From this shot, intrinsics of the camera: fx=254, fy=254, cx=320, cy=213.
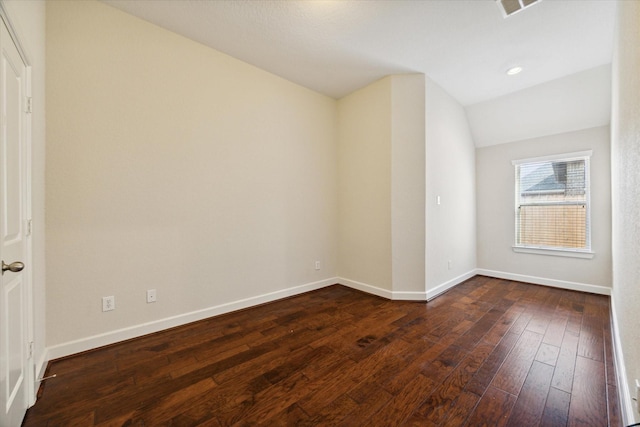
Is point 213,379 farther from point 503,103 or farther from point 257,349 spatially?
point 503,103

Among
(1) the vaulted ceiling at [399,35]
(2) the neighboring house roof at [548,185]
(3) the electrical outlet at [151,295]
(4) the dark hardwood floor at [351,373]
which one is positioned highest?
(1) the vaulted ceiling at [399,35]

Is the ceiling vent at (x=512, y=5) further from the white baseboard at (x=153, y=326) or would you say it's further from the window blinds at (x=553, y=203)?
the white baseboard at (x=153, y=326)

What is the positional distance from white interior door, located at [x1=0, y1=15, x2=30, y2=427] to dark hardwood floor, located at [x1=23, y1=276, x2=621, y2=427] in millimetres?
300

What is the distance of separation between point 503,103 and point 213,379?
490 centimetres

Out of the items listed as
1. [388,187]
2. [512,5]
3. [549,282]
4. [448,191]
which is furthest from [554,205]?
[512,5]

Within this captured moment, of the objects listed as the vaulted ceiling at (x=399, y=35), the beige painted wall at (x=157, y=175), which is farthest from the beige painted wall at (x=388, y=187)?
the beige painted wall at (x=157, y=175)

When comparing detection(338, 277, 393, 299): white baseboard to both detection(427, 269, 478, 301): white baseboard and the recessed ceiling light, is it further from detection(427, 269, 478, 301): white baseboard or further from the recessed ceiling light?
the recessed ceiling light

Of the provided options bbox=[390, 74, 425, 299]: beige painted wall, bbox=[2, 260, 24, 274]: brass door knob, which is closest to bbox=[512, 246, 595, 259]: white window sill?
bbox=[390, 74, 425, 299]: beige painted wall

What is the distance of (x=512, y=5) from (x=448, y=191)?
213cm

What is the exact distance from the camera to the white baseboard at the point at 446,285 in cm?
327

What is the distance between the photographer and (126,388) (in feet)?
5.31

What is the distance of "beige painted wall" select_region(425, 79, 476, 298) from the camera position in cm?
330

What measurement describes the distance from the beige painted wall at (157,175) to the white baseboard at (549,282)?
10.9 ft

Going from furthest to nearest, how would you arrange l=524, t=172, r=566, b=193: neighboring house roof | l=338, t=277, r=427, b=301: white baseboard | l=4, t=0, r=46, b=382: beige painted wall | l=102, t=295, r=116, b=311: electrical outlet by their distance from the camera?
1. l=524, t=172, r=566, b=193: neighboring house roof
2. l=338, t=277, r=427, b=301: white baseboard
3. l=102, t=295, r=116, b=311: electrical outlet
4. l=4, t=0, r=46, b=382: beige painted wall
